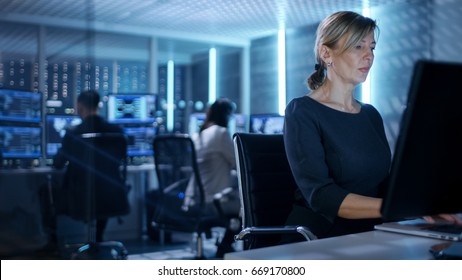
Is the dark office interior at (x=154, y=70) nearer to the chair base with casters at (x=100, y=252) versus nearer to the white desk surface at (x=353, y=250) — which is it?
the chair base with casters at (x=100, y=252)

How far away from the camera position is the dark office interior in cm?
493

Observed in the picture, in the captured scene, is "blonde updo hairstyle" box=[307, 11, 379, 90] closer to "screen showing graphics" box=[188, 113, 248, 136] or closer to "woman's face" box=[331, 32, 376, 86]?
"woman's face" box=[331, 32, 376, 86]

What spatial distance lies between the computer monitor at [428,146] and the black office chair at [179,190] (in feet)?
9.09

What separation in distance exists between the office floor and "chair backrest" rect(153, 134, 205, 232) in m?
0.60

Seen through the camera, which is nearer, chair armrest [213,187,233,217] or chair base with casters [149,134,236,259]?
chair armrest [213,187,233,217]

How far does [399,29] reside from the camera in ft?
20.9

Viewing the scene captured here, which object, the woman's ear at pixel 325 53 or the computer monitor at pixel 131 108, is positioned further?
the computer monitor at pixel 131 108

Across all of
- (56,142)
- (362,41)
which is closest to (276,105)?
(56,142)

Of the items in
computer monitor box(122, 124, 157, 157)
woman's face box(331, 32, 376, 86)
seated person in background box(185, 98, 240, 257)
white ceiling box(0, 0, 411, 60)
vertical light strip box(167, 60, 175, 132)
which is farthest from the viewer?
vertical light strip box(167, 60, 175, 132)

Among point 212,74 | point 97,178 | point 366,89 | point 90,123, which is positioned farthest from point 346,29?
point 212,74

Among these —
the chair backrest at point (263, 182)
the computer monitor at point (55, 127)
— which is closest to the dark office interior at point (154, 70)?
the computer monitor at point (55, 127)

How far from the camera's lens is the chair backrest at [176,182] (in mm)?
3807

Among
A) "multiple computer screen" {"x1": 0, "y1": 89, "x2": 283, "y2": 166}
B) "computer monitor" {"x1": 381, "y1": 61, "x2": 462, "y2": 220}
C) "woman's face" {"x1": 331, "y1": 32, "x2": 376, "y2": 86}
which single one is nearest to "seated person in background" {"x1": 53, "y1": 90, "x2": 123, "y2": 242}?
"multiple computer screen" {"x1": 0, "y1": 89, "x2": 283, "y2": 166}

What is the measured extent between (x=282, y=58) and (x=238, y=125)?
2326 mm
